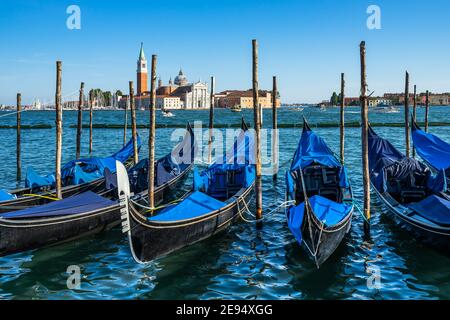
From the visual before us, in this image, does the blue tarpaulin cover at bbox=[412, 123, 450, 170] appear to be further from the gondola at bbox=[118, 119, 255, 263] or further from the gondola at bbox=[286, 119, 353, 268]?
the gondola at bbox=[118, 119, 255, 263]

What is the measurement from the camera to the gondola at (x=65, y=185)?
10883 mm

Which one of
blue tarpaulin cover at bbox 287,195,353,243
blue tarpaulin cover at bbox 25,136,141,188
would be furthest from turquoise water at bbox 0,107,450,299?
blue tarpaulin cover at bbox 25,136,141,188

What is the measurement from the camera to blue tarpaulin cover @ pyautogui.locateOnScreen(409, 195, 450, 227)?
8.59m

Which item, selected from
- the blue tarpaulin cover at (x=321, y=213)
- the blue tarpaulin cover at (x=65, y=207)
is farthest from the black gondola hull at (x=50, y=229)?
the blue tarpaulin cover at (x=321, y=213)

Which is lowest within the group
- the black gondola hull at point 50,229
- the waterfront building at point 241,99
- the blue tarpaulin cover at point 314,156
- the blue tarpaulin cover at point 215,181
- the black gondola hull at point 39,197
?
the black gondola hull at point 50,229

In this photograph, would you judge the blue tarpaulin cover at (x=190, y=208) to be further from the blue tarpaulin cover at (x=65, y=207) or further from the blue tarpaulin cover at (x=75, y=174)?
the blue tarpaulin cover at (x=75, y=174)

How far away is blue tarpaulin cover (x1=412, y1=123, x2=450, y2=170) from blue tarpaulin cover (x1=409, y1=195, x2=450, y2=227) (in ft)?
14.2

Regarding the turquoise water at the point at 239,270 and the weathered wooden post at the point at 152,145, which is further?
the weathered wooden post at the point at 152,145

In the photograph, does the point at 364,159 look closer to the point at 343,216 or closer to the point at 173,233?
the point at 343,216

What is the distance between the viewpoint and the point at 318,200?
31.1ft

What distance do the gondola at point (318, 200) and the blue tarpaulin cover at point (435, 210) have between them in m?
1.34

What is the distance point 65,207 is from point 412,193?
7.82m

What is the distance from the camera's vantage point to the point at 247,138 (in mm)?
15555
